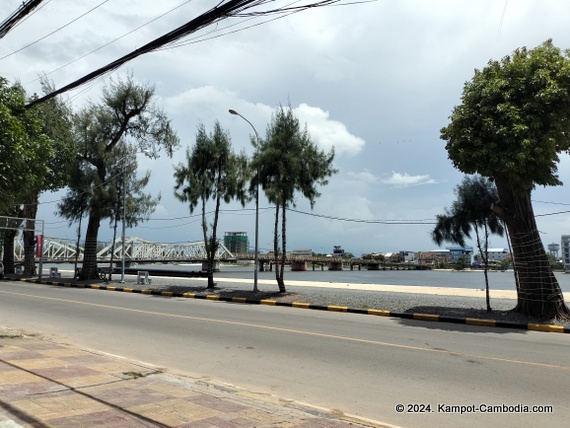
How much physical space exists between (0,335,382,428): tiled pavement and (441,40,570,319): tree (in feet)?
32.6

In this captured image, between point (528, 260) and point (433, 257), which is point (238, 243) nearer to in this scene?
point (433, 257)

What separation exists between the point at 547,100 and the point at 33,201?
36.8 m

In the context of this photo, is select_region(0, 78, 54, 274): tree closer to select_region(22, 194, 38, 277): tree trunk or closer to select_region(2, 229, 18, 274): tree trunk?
select_region(22, 194, 38, 277): tree trunk

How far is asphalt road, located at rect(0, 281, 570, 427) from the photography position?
5.67 metres

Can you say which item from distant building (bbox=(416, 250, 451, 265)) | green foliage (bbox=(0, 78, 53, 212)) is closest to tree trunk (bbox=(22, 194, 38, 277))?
green foliage (bbox=(0, 78, 53, 212))

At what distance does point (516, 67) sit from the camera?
12930 millimetres

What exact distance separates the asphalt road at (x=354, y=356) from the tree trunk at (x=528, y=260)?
71.5 inches

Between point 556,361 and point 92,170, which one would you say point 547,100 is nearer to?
point 556,361

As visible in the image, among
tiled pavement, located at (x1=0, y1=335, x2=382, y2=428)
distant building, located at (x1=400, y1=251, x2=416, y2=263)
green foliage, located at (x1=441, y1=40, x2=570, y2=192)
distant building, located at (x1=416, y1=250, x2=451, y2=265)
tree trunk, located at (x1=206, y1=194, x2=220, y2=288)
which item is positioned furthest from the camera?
distant building, located at (x1=400, y1=251, x2=416, y2=263)

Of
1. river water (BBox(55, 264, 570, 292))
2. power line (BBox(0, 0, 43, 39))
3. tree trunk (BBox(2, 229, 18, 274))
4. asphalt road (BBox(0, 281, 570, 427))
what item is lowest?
river water (BBox(55, 264, 570, 292))

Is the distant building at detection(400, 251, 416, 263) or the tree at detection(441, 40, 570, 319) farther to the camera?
the distant building at detection(400, 251, 416, 263)

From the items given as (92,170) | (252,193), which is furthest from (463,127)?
(92,170)

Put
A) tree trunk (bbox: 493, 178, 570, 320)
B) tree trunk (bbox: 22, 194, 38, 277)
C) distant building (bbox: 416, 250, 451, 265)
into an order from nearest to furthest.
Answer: tree trunk (bbox: 493, 178, 570, 320) < tree trunk (bbox: 22, 194, 38, 277) < distant building (bbox: 416, 250, 451, 265)

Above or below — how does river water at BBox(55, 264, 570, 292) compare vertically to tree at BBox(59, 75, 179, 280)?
below
